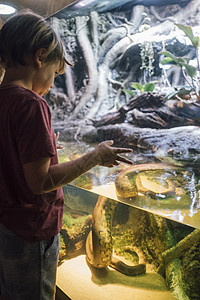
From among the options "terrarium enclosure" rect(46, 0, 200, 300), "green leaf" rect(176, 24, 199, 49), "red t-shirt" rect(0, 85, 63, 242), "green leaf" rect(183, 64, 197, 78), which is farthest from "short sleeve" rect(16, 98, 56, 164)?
"green leaf" rect(176, 24, 199, 49)

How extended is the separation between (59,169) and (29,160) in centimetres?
8

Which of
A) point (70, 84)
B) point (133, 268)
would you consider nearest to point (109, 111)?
point (70, 84)

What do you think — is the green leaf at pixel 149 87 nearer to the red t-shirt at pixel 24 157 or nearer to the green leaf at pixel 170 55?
the green leaf at pixel 170 55

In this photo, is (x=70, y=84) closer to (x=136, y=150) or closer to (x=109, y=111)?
(x=109, y=111)

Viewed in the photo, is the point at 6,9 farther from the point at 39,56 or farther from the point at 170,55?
the point at 170,55

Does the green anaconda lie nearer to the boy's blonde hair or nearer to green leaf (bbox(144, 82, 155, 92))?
the boy's blonde hair

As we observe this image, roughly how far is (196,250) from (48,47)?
87cm

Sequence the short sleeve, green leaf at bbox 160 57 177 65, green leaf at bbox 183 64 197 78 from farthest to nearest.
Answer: green leaf at bbox 160 57 177 65 < green leaf at bbox 183 64 197 78 < the short sleeve

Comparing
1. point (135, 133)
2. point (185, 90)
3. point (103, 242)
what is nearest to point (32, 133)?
point (103, 242)

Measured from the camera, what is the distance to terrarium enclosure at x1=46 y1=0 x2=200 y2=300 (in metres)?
1.03

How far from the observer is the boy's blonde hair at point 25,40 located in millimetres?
622

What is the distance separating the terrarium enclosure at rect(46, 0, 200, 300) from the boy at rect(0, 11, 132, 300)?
0.40 metres

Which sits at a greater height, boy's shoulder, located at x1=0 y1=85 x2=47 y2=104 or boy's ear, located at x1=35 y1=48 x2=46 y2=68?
boy's ear, located at x1=35 y1=48 x2=46 y2=68

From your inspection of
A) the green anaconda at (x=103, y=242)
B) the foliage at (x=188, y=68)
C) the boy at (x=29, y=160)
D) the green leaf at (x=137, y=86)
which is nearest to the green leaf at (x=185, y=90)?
the foliage at (x=188, y=68)
